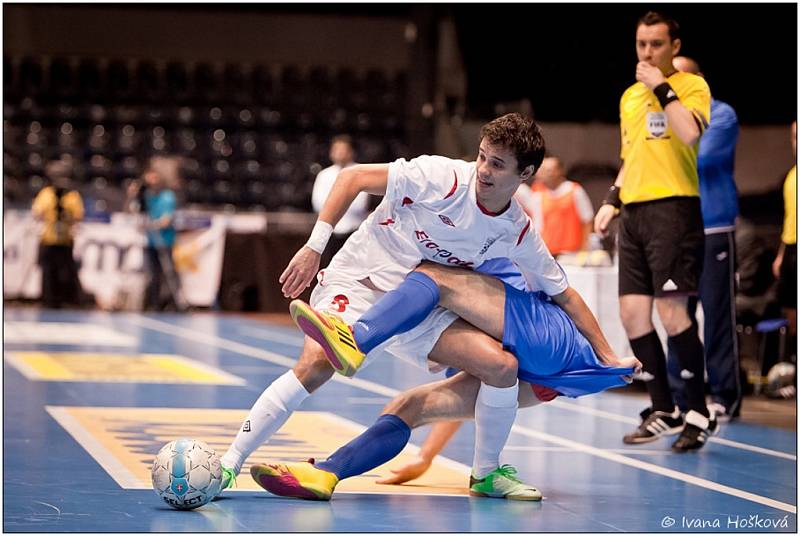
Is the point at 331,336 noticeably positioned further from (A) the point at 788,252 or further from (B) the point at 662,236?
(A) the point at 788,252

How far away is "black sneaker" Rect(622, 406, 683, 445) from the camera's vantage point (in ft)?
21.7

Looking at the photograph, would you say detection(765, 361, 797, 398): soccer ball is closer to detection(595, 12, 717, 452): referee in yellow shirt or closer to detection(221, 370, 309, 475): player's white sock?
detection(595, 12, 717, 452): referee in yellow shirt

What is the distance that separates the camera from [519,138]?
4.61 m

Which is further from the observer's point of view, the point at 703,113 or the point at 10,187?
the point at 10,187

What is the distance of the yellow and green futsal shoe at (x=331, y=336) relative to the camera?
4.37 metres

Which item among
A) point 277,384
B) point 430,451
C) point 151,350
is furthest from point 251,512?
point 151,350

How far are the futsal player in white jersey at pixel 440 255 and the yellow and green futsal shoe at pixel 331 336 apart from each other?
3.1 inches

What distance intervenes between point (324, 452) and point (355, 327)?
1671 mm

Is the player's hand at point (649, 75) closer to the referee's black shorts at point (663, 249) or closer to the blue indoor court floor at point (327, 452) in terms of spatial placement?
the referee's black shorts at point (663, 249)

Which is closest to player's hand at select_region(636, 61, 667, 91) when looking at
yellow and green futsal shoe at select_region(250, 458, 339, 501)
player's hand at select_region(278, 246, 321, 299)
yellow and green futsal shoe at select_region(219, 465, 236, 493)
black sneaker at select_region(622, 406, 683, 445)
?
black sneaker at select_region(622, 406, 683, 445)

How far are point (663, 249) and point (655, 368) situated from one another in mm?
603

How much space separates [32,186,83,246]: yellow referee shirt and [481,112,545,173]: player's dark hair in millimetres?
14261

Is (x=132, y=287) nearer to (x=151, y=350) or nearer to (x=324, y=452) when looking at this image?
(x=151, y=350)

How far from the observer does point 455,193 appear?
4797mm
